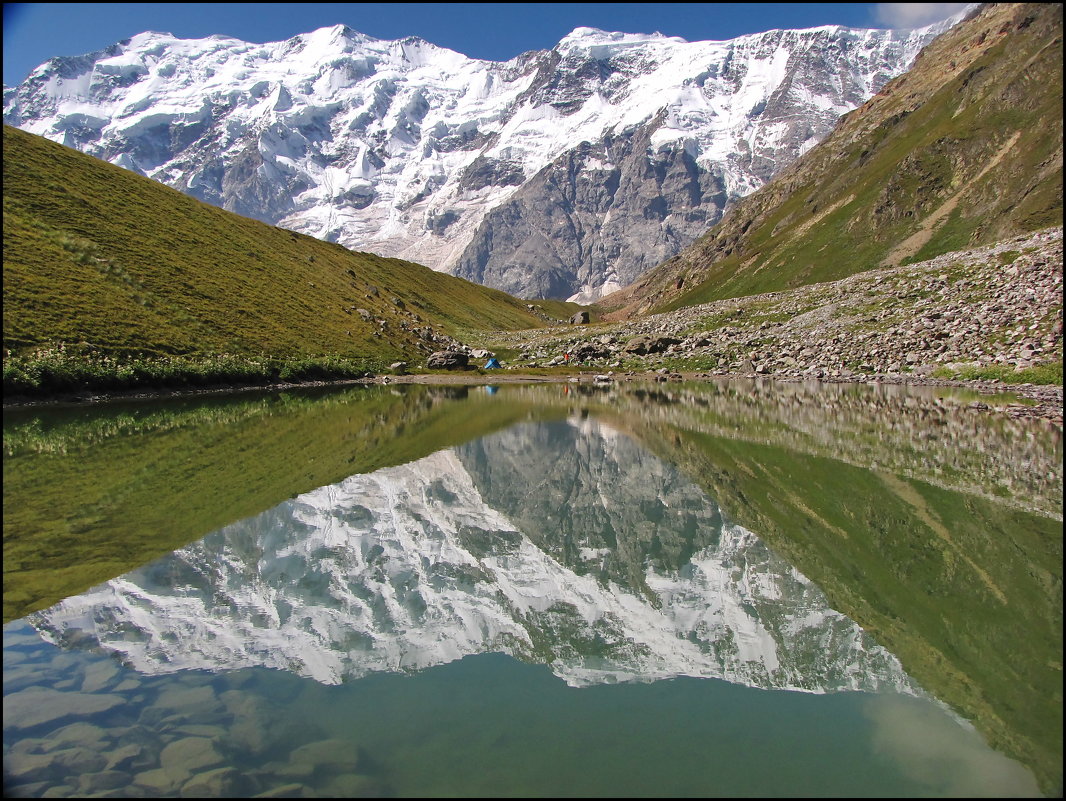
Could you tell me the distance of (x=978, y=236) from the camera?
91.9 m

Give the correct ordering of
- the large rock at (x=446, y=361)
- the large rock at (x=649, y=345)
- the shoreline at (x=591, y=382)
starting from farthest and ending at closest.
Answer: the large rock at (x=446, y=361), the large rock at (x=649, y=345), the shoreline at (x=591, y=382)

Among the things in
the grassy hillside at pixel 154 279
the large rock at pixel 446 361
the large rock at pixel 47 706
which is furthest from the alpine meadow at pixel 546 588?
the large rock at pixel 446 361

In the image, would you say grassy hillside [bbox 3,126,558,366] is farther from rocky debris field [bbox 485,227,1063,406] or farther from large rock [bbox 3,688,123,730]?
large rock [bbox 3,688,123,730]

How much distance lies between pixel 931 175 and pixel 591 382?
87.0 meters

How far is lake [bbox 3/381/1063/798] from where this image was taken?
7145 millimetres

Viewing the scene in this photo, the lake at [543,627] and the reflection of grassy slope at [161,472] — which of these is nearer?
the lake at [543,627]

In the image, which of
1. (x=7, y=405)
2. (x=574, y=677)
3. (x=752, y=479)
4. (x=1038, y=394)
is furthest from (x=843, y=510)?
(x=7, y=405)

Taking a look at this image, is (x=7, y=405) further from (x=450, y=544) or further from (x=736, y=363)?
(x=736, y=363)

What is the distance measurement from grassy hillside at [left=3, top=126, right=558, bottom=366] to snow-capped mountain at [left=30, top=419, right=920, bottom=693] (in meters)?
48.0

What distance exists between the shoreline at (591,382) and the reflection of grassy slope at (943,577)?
1577 cm

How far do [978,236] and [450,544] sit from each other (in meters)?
105

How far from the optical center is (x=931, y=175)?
116062mm

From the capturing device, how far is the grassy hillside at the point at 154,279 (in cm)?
5794

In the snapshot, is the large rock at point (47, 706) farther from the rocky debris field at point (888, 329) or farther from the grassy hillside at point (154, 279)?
the grassy hillside at point (154, 279)
